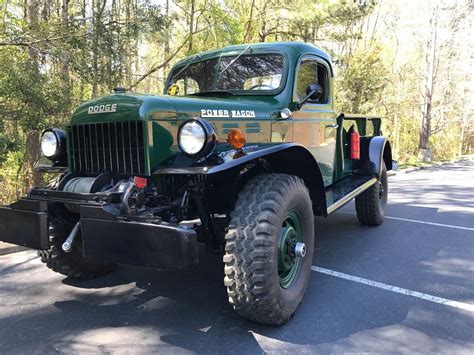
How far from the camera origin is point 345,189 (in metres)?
4.98

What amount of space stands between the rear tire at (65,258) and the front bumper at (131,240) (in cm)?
43

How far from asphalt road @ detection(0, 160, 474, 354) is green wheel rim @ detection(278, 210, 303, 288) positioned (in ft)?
0.95

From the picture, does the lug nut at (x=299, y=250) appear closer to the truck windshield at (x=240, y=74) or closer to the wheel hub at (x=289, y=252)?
the wheel hub at (x=289, y=252)

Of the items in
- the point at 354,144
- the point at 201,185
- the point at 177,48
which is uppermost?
the point at 177,48

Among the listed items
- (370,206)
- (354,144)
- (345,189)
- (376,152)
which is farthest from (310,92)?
(370,206)

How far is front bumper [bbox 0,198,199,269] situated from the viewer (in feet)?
8.38

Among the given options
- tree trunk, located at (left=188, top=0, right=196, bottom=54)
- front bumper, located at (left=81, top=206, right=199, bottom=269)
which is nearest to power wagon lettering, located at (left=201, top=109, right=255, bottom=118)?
front bumper, located at (left=81, top=206, right=199, bottom=269)

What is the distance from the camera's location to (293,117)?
4098mm

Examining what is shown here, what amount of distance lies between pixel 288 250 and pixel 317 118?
1813mm

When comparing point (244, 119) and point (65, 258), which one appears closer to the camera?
point (244, 119)

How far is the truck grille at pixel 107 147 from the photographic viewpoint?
3.07 metres

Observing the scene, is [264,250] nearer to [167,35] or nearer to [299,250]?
[299,250]

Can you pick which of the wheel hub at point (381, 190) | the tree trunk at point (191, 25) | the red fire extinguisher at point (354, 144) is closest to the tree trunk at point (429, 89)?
the tree trunk at point (191, 25)

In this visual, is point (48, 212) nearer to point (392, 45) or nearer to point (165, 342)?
point (165, 342)
